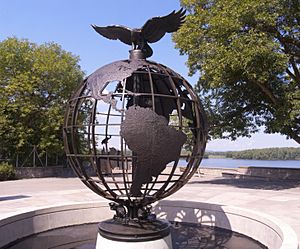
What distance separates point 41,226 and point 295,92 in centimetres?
1078

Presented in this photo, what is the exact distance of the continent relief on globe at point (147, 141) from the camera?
5211 millimetres

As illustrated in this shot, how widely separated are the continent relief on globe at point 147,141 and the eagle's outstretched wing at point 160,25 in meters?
1.53

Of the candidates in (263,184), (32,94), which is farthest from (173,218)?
(32,94)

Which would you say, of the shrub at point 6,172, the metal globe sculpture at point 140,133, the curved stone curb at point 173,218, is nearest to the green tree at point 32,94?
the shrub at point 6,172

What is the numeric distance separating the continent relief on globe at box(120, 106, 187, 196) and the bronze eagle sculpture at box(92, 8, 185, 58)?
1.49 metres

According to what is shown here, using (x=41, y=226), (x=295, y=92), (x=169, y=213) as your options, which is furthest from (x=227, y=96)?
(x=41, y=226)

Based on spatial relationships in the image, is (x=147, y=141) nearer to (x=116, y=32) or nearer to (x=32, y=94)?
(x=116, y=32)

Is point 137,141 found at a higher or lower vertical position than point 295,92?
lower

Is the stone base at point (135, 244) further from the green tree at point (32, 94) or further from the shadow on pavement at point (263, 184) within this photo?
the green tree at point (32, 94)

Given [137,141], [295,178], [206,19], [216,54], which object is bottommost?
[295,178]

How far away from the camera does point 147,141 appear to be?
17.2 feet

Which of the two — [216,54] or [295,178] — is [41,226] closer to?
[216,54]

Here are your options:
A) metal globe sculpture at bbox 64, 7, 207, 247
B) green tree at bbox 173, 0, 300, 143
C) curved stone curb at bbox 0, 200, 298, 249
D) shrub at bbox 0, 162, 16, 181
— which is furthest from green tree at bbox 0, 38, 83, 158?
metal globe sculpture at bbox 64, 7, 207, 247

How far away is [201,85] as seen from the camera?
1702 centimetres
